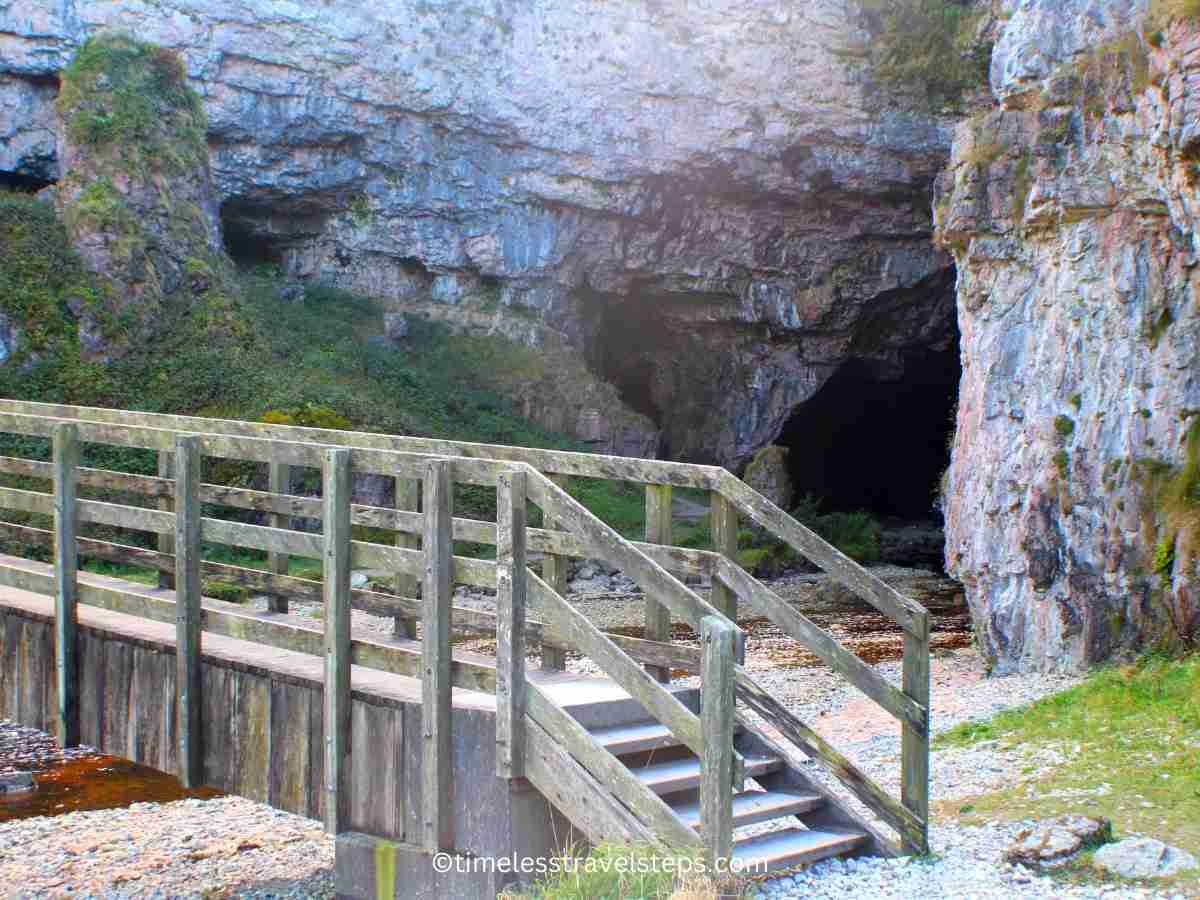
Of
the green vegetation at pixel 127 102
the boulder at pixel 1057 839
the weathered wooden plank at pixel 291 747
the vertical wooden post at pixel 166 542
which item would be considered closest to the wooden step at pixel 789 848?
the boulder at pixel 1057 839

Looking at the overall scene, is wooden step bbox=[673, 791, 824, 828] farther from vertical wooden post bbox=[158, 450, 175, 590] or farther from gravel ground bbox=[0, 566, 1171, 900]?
vertical wooden post bbox=[158, 450, 175, 590]

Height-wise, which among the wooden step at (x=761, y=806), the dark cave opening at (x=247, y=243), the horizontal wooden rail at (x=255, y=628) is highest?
the dark cave opening at (x=247, y=243)

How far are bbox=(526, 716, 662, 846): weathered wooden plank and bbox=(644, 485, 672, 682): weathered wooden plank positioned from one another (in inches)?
49.3

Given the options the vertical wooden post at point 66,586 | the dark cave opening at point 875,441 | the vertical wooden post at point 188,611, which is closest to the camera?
the vertical wooden post at point 188,611

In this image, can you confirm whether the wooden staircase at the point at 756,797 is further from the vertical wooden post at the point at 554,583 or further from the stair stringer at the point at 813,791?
the vertical wooden post at the point at 554,583

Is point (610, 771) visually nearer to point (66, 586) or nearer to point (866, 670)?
point (866, 670)

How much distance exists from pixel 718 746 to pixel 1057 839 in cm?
225

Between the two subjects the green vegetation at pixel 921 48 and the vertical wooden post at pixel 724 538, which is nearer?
the vertical wooden post at pixel 724 538

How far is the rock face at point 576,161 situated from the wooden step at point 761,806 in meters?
33.1

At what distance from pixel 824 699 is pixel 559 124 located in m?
27.7

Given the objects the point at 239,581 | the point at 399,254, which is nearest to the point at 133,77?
the point at 399,254

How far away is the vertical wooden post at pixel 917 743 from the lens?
6.61m

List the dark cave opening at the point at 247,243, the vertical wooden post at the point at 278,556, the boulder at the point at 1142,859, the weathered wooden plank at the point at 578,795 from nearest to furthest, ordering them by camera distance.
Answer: the weathered wooden plank at the point at 578,795 → the boulder at the point at 1142,859 → the vertical wooden post at the point at 278,556 → the dark cave opening at the point at 247,243

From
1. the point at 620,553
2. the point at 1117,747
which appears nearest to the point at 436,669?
the point at 620,553
